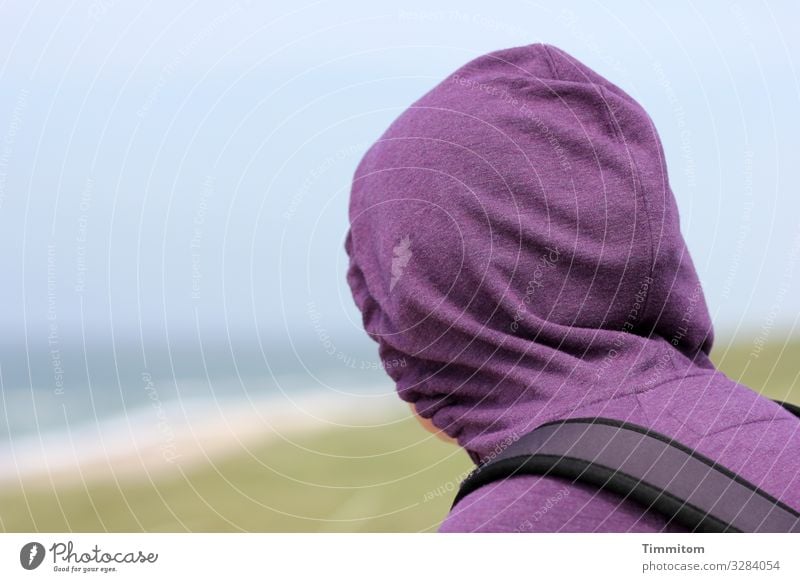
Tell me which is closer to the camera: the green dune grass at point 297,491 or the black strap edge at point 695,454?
the black strap edge at point 695,454

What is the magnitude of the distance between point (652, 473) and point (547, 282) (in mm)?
272

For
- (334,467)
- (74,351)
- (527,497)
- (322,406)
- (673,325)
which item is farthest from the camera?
(334,467)

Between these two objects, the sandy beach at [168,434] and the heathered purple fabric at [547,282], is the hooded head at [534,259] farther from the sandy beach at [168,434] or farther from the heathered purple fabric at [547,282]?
the sandy beach at [168,434]

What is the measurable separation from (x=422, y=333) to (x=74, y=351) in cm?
54

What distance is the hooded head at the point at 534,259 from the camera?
0.92m

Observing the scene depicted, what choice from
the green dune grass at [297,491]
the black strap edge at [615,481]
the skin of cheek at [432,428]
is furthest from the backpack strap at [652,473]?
the green dune grass at [297,491]

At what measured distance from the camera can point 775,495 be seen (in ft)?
2.64

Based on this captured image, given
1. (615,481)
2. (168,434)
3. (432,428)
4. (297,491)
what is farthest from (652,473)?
(297,491)

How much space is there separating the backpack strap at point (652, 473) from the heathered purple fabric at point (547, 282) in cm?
3

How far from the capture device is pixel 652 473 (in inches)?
30.6

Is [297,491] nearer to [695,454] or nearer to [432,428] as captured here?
[432,428]
